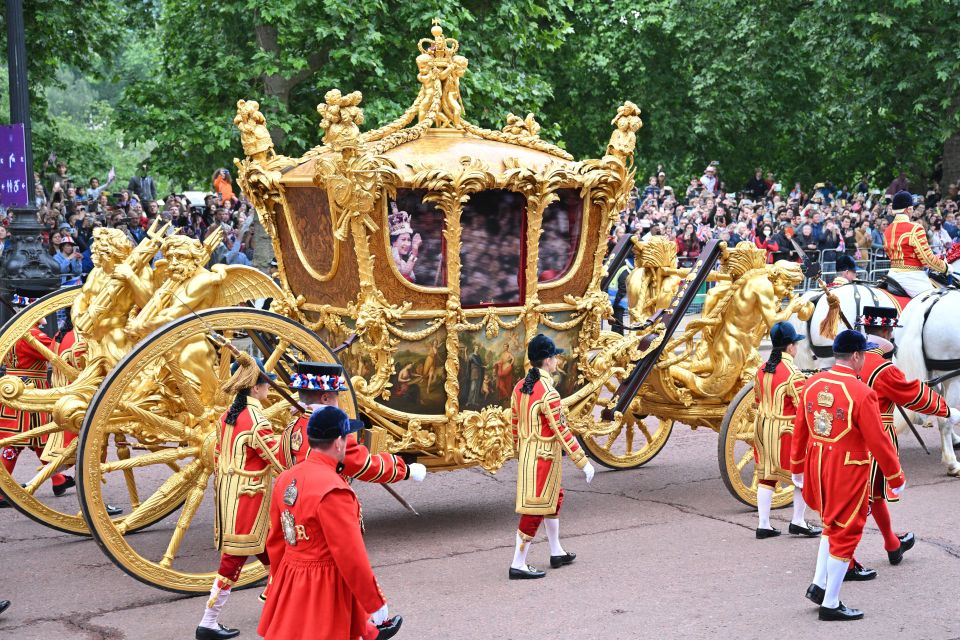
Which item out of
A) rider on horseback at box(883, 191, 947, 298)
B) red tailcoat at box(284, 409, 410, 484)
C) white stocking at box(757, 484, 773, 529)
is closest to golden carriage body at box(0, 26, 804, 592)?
red tailcoat at box(284, 409, 410, 484)

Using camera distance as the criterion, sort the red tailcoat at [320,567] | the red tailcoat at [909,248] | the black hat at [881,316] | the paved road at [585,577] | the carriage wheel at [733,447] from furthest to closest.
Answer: the red tailcoat at [909,248], the carriage wheel at [733,447], the black hat at [881,316], the paved road at [585,577], the red tailcoat at [320,567]

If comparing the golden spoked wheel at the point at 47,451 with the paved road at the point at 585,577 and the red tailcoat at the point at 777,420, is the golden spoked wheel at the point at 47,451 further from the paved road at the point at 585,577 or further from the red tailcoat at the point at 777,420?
the red tailcoat at the point at 777,420

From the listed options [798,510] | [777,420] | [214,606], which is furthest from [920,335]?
[214,606]

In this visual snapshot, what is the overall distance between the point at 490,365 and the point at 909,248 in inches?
230

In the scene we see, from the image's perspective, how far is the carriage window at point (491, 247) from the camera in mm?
8734

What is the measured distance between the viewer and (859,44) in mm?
22500

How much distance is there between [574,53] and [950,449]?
1631cm

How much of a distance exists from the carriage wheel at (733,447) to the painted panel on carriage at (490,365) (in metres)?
1.69

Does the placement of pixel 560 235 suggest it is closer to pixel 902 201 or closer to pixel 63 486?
pixel 63 486

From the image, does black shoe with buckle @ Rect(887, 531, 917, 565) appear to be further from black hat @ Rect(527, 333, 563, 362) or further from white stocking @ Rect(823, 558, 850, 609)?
black hat @ Rect(527, 333, 563, 362)

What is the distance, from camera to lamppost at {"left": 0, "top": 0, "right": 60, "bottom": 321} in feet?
36.9

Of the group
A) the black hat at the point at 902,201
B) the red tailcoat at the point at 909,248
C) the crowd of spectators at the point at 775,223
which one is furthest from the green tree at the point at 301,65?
the red tailcoat at the point at 909,248

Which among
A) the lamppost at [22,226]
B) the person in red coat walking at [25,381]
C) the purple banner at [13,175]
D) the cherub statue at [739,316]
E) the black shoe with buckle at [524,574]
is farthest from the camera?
the purple banner at [13,175]

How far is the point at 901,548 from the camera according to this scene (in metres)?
8.04
